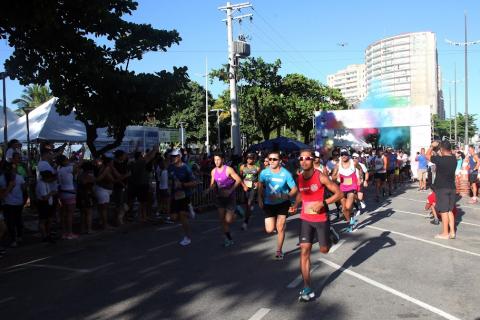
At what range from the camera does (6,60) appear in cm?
1036

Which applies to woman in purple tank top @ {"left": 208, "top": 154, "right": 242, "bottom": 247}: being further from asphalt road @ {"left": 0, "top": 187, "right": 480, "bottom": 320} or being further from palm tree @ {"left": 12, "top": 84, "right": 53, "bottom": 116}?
palm tree @ {"left": 12, "top": 84, "right": 53, "bottom": 116}

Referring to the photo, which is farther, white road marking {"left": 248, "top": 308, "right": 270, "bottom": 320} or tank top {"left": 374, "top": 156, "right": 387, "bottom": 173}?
tank top {"left": 374, "top": 156, "right": 387, "bottom": 173}

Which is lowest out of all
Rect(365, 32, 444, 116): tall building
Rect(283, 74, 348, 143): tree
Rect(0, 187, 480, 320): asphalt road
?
Rect(0, 187, 480, 320): asphalt road

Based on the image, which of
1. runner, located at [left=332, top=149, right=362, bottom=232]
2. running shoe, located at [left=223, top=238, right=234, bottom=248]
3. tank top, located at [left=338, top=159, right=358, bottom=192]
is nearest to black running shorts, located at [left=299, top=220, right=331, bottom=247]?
running shoe, located at [left=223, top=238, right=234, bottom=248]

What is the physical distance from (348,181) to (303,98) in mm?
24389

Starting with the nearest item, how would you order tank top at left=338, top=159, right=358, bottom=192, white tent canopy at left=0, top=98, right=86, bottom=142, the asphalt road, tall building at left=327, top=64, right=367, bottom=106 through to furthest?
the asphalt road → tank top at left=338, top=159, right=358, bottom=192 → white tent canopy at left=0, top=98, right=86, bottom=142 → tall building at left=327, top=64, right=367, bottom=106

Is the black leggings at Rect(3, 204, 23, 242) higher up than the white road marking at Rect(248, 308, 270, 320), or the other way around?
the black leggings at Rect(3, 204, 23, 242)

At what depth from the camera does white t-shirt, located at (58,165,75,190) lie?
9.77 metres

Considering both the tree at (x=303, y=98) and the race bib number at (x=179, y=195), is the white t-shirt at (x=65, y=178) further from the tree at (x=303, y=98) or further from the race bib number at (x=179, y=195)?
the tree at (x=303, y=98)

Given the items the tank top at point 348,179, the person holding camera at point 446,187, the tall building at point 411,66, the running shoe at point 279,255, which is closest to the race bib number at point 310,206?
the running shoe at point 279,255

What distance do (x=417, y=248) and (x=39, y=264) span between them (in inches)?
242

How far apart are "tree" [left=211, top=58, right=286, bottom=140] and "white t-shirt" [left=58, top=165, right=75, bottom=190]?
22177 millimetres


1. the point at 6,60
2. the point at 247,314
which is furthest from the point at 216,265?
the point at 6,60

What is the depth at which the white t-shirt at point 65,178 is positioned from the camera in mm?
9773
